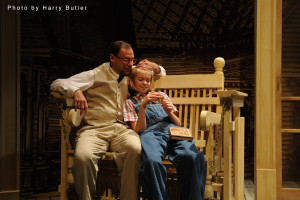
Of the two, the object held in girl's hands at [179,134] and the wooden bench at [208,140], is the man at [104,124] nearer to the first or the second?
the wooden bench at [208,140]

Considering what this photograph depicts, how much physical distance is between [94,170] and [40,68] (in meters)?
1.77

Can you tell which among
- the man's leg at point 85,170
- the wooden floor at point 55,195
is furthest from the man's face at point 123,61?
the wooden floor at point 55,195

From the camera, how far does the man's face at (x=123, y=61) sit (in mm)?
2848

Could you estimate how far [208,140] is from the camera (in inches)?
104

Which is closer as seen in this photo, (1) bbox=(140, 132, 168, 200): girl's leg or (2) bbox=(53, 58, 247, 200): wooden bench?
(1) bbox=(140, 132, 168, 200): girl's leg

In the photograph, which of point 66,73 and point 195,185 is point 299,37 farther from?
point 66,73

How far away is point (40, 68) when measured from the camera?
374 centimetres

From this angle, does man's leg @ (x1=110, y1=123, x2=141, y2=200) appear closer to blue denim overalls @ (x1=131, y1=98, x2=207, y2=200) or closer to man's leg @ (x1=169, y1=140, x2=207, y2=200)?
blue denim overalls @ (x1=131, y1=98, x2=207, y2=200)

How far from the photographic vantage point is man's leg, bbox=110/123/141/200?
2301 mm

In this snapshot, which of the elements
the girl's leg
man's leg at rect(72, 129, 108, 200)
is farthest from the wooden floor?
the girl's leg

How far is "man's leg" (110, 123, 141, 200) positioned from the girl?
57mm

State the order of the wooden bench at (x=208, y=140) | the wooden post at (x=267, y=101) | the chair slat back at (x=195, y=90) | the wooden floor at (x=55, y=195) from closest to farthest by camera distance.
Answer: the wooden bench at (x=208, y=140) → the chair slat back at (x=195, y=90) → the wooden post at (x=267, y=101) → the wooden floor at (x=55, y=195)

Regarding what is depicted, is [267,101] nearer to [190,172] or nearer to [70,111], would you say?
[190,172]

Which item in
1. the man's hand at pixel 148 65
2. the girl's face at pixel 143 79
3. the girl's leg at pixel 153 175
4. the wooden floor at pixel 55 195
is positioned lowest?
the wooden floor at pixel 55 195
